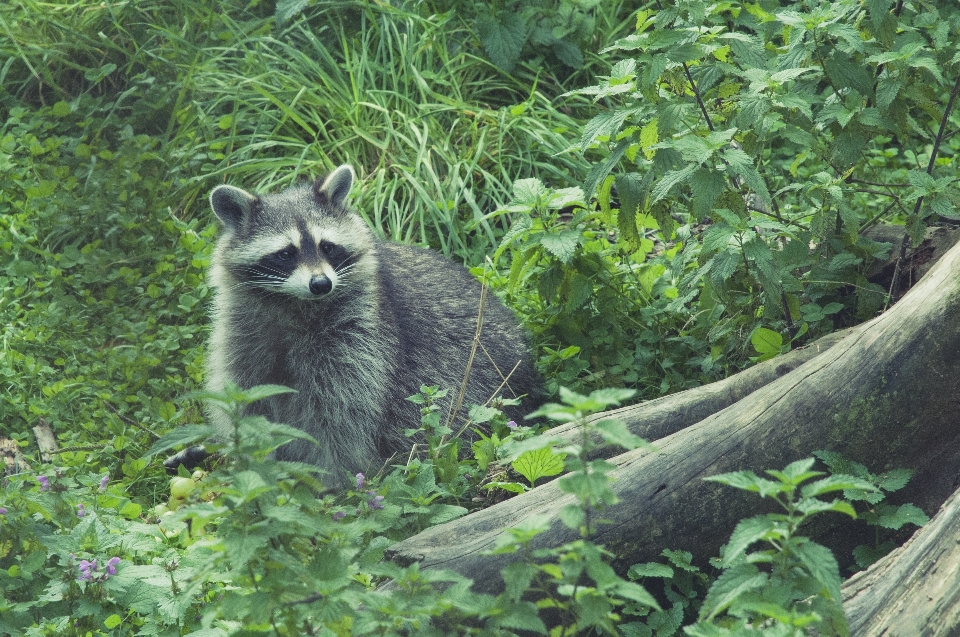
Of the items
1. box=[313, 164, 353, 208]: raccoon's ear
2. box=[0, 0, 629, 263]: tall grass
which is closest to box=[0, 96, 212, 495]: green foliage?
box=[0, 0, 629, 263]: tall grass

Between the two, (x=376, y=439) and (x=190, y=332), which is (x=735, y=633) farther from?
(x=190, y=332)

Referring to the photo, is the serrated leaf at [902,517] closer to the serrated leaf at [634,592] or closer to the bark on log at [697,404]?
the bark on log at [697,404]

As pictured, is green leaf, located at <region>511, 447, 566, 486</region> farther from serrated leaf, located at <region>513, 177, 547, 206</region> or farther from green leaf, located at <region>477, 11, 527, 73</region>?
green leaf, located at <region>477, 11, 527, 73</region>

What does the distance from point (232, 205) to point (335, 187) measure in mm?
459

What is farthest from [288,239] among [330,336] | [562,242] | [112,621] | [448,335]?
[112,621]

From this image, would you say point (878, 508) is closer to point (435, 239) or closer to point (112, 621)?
point (112, 621)

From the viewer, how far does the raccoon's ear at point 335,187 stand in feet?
14.3

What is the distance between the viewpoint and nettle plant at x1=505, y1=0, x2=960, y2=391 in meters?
3.24

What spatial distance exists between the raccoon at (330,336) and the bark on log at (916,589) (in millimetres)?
1827

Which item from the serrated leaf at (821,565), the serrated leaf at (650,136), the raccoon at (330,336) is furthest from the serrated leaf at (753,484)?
the raccoon at (330,336)

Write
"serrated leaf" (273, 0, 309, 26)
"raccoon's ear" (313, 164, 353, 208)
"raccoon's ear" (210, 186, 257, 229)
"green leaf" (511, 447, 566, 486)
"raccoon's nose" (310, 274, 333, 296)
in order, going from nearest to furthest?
1. "green leaf" (511, 447, 566, 486)
2. "raccoon's nose" (310, 274, 333, 296)
3. "raccoon's ear" (210, 186, 257, 229)
4. "raccoon's ear" (313, 164, 353, 208)
5. "serrated leaf" (273, 0, 309, 26)

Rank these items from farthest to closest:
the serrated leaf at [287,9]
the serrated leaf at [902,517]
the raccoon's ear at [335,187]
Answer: the serrated leaf at [287,9]
the raccoon's ear at [335,187]
the serrated leaf at [902,517]

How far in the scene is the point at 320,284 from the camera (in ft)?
12.7

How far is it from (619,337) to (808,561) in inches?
99.9
